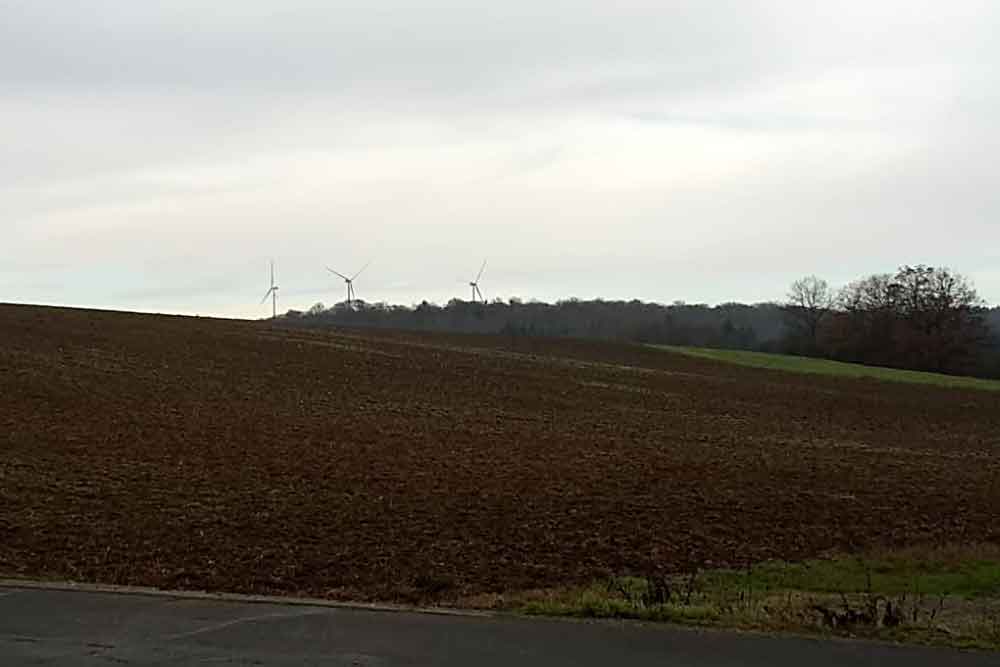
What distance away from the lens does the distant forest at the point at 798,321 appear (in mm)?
87250

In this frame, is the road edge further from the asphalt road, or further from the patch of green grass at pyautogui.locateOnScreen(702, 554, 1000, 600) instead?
the patch of green grass at pyautogui.locateOnScreen(702, 554, 1000, 600)

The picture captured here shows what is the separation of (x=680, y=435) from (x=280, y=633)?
25.1m

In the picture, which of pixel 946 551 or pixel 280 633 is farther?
pixel 946 551

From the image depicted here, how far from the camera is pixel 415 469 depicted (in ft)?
73.3

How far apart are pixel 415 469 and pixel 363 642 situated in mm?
14014

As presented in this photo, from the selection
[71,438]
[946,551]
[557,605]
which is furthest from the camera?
[71,438]

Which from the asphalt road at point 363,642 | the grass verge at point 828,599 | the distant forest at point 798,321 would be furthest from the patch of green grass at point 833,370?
the asphalt road at point 363,642

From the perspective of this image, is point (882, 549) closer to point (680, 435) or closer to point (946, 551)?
point (946, 551)

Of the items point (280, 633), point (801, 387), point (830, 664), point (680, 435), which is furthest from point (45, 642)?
point (801, 387)

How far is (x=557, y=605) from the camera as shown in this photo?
9.65 m

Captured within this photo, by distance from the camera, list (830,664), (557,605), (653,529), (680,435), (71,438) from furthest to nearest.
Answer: (680,435)
(71,438)
(653,529)
(557,605)
(830,664)

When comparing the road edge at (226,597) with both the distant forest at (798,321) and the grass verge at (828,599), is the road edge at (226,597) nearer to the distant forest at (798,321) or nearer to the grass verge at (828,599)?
the grass verge at (828,599)

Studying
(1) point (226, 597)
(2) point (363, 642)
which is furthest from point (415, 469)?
(2) point (363, 642)

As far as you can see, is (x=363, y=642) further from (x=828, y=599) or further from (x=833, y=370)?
(x=833, y=370)
